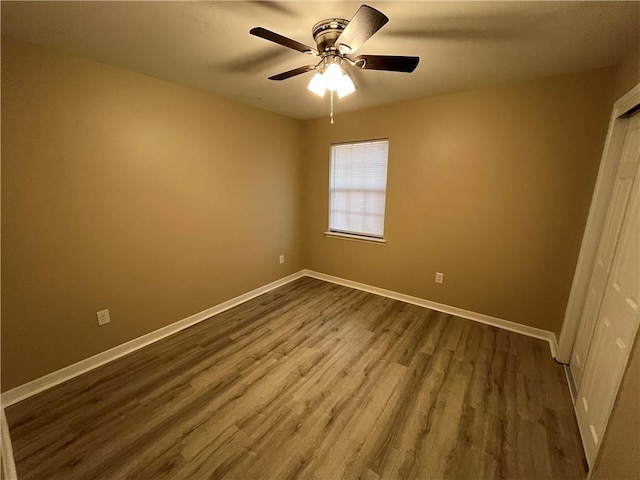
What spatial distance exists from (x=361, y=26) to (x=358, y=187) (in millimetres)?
2385

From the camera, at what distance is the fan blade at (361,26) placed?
101 cm

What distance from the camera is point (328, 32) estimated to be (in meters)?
1.44

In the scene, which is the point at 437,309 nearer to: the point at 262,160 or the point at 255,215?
Answer: the point at 255,215

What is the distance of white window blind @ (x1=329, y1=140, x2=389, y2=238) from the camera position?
328cm

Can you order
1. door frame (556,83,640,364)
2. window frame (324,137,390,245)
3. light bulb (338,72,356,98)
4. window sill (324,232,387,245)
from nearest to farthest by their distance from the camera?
light bulb (338,72,356,98), door frame (556,83,640,364), window frame (324,137,390,245), window sill (324,232,387,245)

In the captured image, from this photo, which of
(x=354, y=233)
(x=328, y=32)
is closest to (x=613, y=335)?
(x=328, y=32)

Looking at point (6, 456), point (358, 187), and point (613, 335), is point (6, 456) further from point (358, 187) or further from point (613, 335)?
point (358, 187)

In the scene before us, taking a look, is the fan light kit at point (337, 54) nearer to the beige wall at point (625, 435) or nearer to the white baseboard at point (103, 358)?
the beige wall at point (625, 435)

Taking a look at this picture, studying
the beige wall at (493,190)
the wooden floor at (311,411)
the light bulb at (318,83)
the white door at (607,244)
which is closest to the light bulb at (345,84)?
the light bulb at (318,83)

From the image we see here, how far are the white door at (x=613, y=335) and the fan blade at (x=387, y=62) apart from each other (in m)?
1.47

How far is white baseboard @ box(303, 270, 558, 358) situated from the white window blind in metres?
0.74

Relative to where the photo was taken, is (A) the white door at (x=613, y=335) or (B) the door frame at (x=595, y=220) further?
(B) the door frame at (x=595, y=220)

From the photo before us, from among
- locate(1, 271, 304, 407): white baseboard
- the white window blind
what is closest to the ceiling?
the white window blind

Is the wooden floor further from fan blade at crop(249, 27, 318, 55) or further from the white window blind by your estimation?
fan blade at crop(249, 27, 318, 55)
